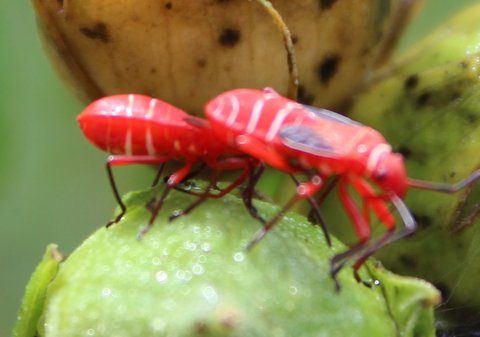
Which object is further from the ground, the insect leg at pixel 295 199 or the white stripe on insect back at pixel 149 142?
the white stripe on insect back at pixel 149 142

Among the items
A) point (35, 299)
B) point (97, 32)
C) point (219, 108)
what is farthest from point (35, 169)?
point (219, 108)

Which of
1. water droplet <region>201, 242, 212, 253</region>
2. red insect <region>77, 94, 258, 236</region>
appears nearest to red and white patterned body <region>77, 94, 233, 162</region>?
red insect <region>77, 94, 258, 236</region>

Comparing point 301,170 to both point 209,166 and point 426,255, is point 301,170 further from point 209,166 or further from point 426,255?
point 426,255

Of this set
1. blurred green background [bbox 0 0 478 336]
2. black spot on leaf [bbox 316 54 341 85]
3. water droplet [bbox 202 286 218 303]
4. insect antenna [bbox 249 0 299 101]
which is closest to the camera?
water droplet [bbox 202 286 218 303]

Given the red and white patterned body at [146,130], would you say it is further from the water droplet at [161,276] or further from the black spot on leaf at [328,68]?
the black spot on leaf at [328,68]

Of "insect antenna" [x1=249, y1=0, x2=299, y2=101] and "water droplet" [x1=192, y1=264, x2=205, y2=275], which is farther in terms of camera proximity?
"insect antenna" [x1=249, y1=0, x2=299, y2=101]

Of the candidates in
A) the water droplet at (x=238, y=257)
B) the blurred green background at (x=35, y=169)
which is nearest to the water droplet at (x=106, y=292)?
the water droplet at (x=238, y=257)

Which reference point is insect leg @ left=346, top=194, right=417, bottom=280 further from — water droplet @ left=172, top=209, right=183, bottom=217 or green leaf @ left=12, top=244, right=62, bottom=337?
green leaf @ left=12, top=244, right=62, bottom=337
